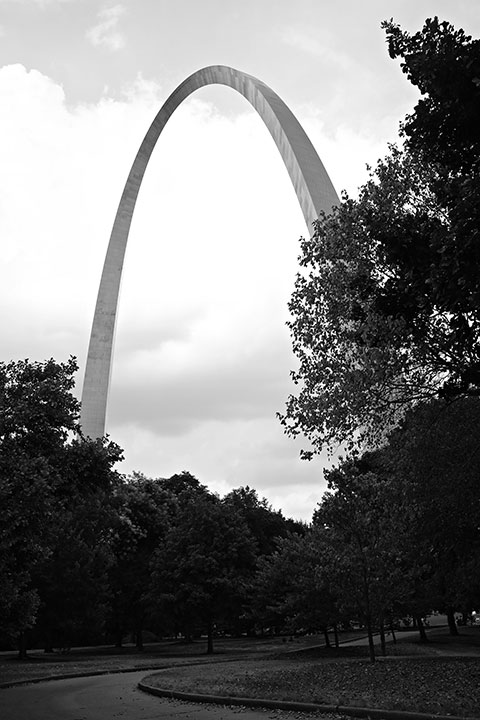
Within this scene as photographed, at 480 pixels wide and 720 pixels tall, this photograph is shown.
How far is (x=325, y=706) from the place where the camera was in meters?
12.4

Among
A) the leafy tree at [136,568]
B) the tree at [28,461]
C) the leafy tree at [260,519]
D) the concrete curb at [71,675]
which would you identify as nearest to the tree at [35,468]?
the tree at [28,461]

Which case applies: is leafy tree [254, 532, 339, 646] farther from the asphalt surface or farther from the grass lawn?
the asphalt surface

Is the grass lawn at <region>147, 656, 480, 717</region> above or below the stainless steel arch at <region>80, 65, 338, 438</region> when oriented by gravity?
below

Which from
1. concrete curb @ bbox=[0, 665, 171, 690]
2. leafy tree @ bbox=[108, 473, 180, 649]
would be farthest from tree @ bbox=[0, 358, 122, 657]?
leafy tree @ bbox=[108, 473, 180, 649]

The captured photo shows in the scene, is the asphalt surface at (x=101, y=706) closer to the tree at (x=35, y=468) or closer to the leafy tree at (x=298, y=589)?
the tree at (x=35, y=468)

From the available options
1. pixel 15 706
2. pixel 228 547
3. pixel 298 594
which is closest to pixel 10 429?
pixel 15 706

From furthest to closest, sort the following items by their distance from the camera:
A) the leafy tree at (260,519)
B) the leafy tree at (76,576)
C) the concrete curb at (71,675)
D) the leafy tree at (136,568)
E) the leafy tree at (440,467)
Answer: the leafy tree at (260,519) → the leafy tree at (136,568) → the leafy tree at (76,576) → the concrete curb at (71,675) → the leafy tree at (440,467)

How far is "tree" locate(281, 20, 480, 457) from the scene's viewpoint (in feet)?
31.3

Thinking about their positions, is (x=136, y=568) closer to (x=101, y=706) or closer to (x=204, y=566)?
(x=204, y=566)

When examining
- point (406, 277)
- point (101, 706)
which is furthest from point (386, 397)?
point (101, 706)

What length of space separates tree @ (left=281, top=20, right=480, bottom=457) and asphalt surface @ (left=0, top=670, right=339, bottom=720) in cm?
601

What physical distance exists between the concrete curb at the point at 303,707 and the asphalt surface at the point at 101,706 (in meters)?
0.23

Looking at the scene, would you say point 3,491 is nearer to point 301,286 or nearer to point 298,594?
point 301,286

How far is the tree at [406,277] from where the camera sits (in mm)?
9539
